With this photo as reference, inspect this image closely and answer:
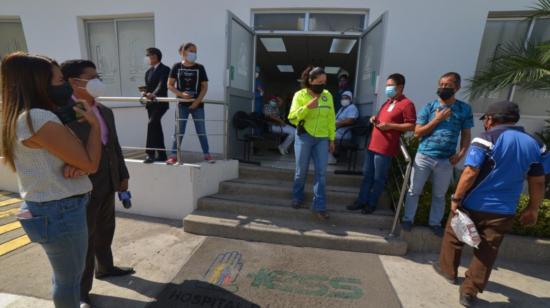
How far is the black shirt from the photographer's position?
3.63m

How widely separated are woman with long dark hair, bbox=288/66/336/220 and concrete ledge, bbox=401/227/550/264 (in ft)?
3.42

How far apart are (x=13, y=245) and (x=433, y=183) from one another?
16.1 feet

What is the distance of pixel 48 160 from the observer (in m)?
1.36

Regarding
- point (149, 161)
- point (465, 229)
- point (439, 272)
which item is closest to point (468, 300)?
point (439, 272)

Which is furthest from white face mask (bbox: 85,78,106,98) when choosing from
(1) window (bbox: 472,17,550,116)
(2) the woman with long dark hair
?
(1) window (bbox: 472,17,550,116)

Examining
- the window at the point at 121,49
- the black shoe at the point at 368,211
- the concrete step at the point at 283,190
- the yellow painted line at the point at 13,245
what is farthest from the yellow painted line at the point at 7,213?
the black shoe at the point at 368,211

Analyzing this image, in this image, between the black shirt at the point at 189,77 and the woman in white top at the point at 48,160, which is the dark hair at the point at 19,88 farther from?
the black shirt at the point at 189,77

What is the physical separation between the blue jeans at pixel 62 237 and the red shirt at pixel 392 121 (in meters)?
2.94

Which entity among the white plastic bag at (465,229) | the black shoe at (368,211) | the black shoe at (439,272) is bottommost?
the black shoe at (439,272)

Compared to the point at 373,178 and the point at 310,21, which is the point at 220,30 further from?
the point at 373,178

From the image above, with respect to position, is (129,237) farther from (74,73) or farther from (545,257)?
(545,257)

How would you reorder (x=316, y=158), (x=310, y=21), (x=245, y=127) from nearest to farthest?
(x=316, y=158), (x=245, y=127), (x=310, y=21)

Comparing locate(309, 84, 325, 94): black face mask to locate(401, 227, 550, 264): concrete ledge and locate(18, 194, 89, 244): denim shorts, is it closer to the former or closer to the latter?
locate(401, 227, 550, 264): concrete ledge

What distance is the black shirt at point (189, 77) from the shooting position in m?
3.63
